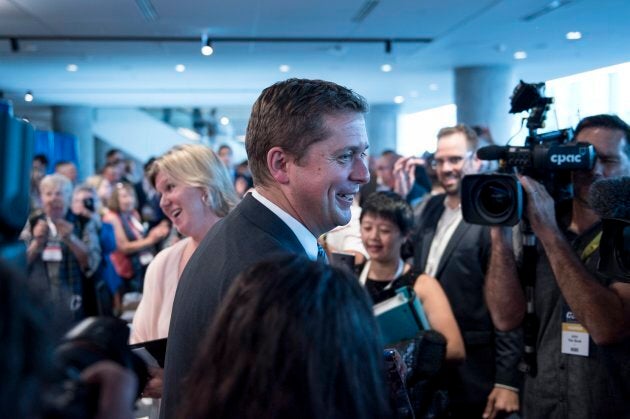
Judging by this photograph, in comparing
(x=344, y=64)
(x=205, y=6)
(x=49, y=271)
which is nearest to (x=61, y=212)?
(x=49, y=271)

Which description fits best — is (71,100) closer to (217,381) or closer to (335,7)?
(335,7)

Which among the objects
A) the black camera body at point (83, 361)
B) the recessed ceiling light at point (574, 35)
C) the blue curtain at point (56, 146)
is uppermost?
the recessed ceiling light at point (574, 35)

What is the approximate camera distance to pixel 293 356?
792 mm

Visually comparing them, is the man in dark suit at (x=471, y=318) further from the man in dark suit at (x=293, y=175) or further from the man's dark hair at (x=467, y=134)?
the man in dark suit at (x=293, y=175)

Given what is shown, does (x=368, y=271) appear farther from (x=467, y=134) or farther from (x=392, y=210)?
(x=467, y=134)

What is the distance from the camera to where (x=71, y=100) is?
14.0 m

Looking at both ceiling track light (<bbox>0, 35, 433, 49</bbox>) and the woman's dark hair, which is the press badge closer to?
the woman's dark hair

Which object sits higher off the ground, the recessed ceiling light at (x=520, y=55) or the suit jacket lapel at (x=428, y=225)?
the recessed ceiling light at (x=520, y=55)

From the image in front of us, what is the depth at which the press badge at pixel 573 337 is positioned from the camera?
6.15ft

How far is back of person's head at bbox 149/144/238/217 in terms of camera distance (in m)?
2.30

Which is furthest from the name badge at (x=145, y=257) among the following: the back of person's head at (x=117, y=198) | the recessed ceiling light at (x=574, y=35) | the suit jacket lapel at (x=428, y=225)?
the recessed ceiling light at (x=574, y=35)

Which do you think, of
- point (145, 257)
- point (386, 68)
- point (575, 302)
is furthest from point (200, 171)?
point (386, 68)

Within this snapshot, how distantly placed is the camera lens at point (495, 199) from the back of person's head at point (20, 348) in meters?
1.62

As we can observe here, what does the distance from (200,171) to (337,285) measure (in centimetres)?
155
